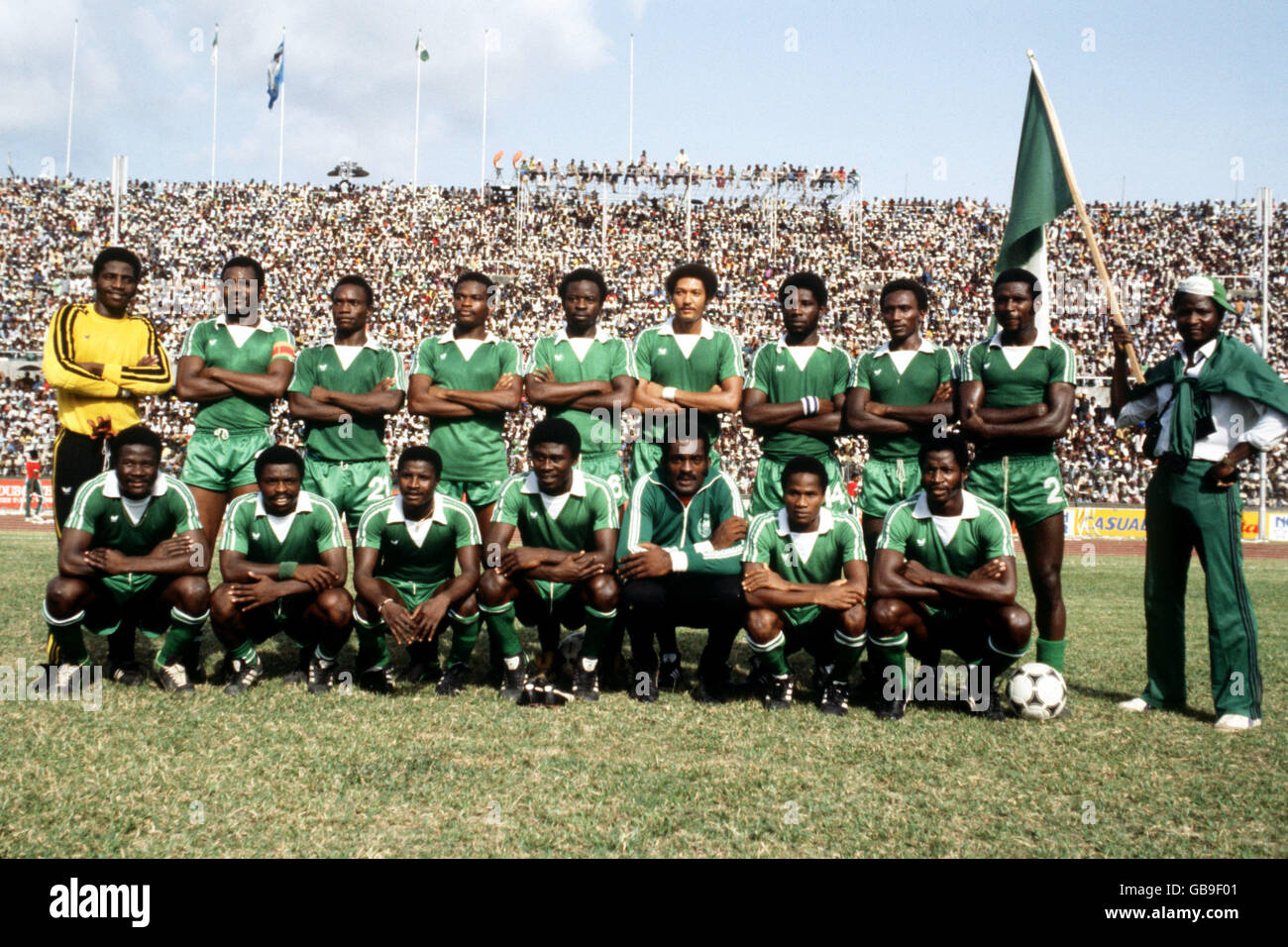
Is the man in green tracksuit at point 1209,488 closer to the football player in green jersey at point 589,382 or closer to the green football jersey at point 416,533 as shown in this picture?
the football player in green jersey at point 589,382

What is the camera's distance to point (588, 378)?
6.11 meters

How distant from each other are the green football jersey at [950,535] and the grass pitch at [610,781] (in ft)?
3.09

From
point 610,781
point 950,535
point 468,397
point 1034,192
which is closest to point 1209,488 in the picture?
point 950,535

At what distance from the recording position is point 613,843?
3.30 metres

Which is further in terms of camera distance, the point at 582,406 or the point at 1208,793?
the point at 582,406

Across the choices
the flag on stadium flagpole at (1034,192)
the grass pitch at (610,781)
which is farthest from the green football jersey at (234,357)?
the flag on stadium flagpole at (1034,192)

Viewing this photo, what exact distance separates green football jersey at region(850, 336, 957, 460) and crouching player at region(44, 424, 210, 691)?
14.1 feet

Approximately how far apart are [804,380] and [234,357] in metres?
3.78

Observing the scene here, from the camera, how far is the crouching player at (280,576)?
17.9 ft

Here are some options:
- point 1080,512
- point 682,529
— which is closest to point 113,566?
point 682,529

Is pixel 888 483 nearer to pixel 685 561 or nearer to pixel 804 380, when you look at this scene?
pixel 804 380

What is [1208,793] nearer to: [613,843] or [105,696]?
[613,843]
